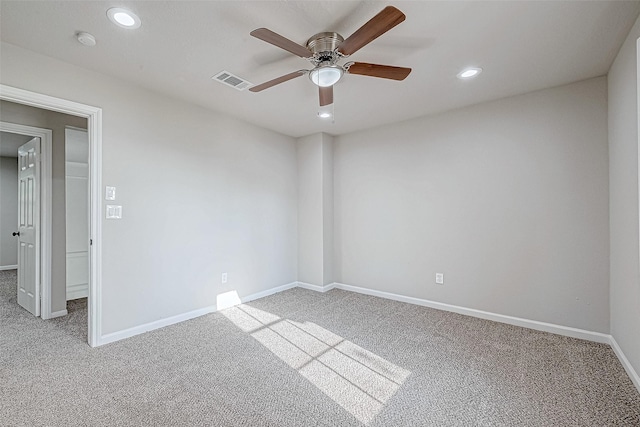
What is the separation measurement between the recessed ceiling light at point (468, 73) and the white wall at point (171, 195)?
7.23ft

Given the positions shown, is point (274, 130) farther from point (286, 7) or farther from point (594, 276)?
point (594, 276)

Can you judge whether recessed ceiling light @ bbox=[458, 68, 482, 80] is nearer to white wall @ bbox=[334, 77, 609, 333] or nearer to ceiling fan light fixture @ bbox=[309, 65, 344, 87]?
white wall @ bbox=[334, 77, 609, 333]

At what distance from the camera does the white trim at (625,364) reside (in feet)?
6.44

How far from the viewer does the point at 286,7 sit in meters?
1.76

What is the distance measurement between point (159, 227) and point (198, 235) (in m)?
0.45

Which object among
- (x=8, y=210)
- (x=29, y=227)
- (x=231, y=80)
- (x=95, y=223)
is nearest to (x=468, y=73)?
(x=231, y=80)

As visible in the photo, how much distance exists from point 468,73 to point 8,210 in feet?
30.2

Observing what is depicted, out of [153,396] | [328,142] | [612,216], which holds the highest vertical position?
[328,142]

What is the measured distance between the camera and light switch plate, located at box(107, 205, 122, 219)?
267 cm

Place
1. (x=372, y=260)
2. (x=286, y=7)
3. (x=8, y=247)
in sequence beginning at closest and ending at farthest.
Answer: (x=286, y=7)
(x=372, y=260)
(x=8, y=247)

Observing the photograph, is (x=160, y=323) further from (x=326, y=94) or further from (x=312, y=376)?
(x=326, y=94)

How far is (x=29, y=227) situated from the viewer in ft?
11.5

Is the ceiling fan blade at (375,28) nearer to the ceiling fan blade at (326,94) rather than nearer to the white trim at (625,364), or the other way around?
the ceiling fan blade at (326,94)

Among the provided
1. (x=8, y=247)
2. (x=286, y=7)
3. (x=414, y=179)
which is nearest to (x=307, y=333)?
(x=414, y=179)
